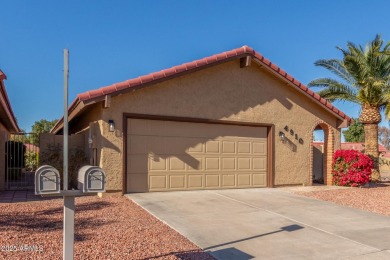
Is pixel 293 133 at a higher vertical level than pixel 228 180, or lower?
higher

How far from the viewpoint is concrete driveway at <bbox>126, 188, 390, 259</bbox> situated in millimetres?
5738

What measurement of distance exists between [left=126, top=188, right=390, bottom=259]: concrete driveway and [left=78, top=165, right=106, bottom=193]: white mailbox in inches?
87.8

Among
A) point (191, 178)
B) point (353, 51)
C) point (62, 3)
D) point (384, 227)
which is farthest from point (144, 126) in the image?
point (353, 51)

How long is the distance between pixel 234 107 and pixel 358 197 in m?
4.94

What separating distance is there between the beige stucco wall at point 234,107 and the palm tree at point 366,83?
3.03 meters

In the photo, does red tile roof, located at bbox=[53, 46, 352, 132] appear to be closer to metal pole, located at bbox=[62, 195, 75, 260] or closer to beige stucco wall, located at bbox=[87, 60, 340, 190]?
beige stucco wall, located at bbox=[87, 60, 340, 190]

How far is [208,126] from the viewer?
12.1 m

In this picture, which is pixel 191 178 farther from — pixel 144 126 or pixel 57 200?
pixel 57 200

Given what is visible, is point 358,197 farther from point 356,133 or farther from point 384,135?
point 384,135

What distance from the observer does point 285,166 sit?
13500mm

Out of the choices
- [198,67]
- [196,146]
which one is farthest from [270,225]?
[198,67]

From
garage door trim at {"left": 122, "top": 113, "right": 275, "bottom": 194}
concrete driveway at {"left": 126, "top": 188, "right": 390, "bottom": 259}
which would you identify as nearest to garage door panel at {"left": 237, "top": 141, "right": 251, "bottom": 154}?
garage door trim at {"left": 122, "top": 113, "right": 275, "bottom": 194}

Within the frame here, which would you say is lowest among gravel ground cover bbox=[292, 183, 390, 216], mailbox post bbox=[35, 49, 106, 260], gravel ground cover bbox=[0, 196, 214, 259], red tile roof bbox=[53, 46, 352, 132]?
gravel ground cover bbox=[292, 183, 390, 216]

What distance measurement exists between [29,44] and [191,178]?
917cm
